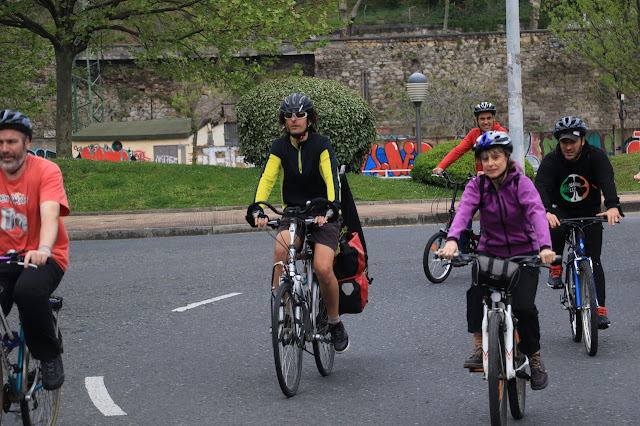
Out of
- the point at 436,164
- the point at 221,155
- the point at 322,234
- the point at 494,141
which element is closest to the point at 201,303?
the point at 322,234

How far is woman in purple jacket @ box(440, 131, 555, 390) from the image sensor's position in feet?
15.9

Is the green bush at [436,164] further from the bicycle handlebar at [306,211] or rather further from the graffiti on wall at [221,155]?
the graffiti on wall at [221,155]

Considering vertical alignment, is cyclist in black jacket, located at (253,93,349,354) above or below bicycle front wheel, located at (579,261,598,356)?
above

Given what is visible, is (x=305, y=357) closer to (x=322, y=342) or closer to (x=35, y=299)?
(x=322, y=342)

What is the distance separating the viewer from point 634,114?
48844 millimetres

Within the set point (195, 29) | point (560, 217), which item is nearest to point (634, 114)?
point (195, 29)

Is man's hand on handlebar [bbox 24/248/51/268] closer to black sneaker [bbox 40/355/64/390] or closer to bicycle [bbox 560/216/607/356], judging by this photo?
black sneaker [bbox 40/355/64/390]

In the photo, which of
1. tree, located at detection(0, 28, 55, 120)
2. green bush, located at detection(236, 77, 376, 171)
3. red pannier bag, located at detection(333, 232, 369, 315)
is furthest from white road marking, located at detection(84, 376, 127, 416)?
tree, located at detection(0, 28, 55, 120)

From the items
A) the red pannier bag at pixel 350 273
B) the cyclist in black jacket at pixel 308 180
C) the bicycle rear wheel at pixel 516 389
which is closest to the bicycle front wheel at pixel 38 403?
the cyclist in black jacket at pixel 308 180

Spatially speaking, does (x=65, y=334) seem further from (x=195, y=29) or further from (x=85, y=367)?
(x=195, y=29)

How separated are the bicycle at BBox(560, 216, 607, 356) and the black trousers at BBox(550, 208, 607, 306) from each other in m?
0.04

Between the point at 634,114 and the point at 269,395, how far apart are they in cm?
4701

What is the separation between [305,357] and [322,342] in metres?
0.86

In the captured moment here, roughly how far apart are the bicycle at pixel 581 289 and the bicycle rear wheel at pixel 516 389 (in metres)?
1.57
